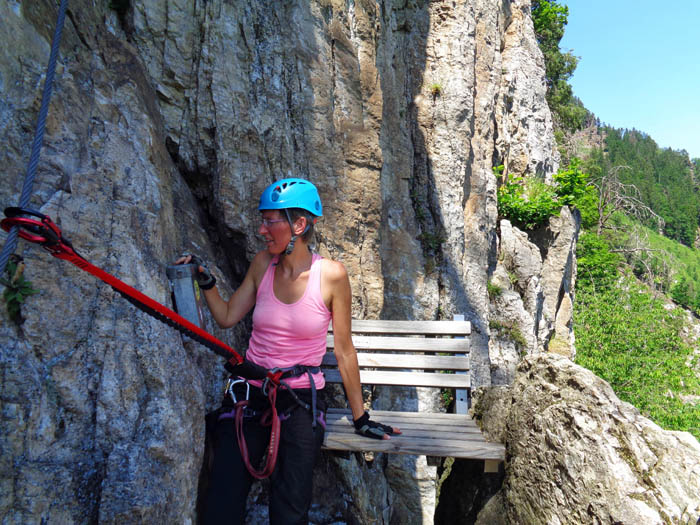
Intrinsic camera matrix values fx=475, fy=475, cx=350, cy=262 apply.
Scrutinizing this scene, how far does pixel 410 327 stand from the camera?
14.0 ft

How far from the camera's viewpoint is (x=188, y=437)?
102 inches

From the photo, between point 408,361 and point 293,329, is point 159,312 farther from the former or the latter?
point 408,361

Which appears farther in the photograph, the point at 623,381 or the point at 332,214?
the point at 623,381

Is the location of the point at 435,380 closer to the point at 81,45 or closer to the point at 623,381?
the point at 81,45

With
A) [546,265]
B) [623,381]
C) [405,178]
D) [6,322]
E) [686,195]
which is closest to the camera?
[6,322]

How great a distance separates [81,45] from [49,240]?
1.65 m

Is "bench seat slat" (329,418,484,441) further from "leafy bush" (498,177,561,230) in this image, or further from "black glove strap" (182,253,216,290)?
"leafy bush" (498,177,561,230)

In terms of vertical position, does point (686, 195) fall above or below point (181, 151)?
above

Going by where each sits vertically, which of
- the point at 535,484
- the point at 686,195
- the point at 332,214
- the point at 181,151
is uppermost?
the point at 686,195

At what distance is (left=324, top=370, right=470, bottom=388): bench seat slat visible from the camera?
396cm

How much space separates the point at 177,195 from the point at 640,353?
15.3m

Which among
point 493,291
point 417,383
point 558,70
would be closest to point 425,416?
Answer: point 417,383

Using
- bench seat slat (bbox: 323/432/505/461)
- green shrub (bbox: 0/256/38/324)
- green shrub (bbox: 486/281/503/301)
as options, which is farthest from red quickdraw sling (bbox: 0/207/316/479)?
green shrub (bbox: 486/281/503/301)

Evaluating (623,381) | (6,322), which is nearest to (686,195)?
(623,381)
